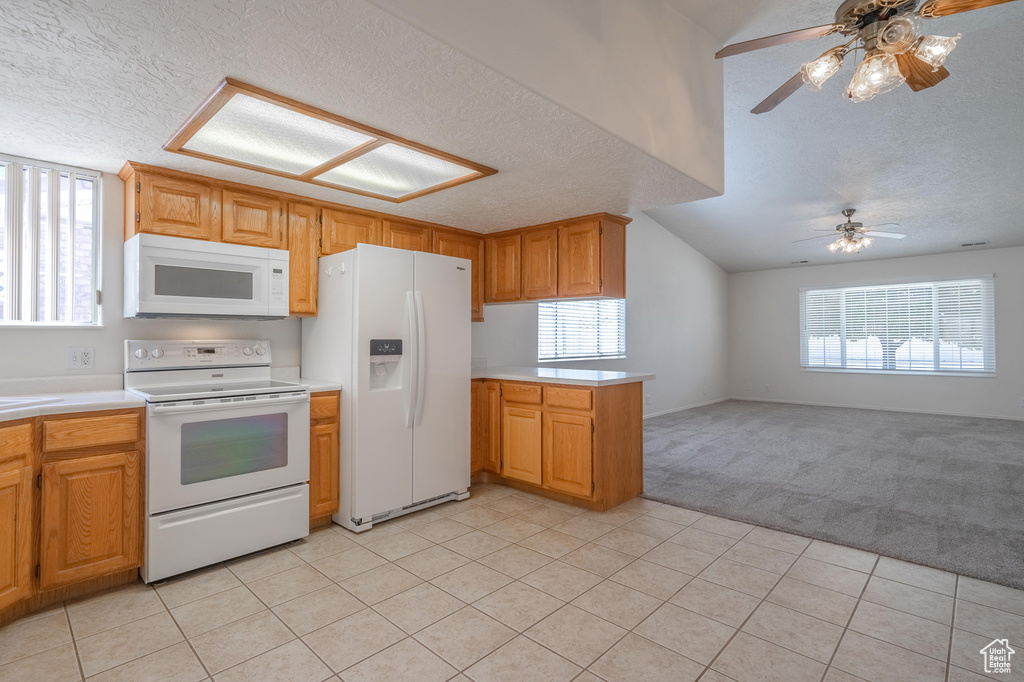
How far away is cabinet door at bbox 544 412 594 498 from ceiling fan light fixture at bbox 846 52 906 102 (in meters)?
2.31

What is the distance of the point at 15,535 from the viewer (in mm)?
2123

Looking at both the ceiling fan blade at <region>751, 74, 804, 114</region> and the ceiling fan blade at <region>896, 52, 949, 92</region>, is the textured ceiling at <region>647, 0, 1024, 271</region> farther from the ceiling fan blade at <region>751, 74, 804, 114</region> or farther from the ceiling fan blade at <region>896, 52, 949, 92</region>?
the ceiling fan blade at <region>896, 52, 949, 92</region>

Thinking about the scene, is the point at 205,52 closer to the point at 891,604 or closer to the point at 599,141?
the point at 599,141

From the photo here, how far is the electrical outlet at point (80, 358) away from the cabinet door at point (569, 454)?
281cm

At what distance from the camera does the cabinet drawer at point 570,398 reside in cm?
354

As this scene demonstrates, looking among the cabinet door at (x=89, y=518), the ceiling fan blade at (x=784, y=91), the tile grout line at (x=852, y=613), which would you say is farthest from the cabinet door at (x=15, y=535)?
the ceiling fan blade at (x=784, y=91)

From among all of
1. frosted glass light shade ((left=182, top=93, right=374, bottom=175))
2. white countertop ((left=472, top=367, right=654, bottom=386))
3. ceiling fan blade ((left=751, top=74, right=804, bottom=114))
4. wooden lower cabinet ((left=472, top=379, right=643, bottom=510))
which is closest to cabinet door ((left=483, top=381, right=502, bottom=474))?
wooden lower cabinet ((left=472, top=379, right=643, bottom=510))

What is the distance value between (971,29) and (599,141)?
9.07ft

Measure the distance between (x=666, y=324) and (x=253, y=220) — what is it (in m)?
6.25

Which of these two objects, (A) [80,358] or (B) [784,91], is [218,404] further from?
(B) [784,91]

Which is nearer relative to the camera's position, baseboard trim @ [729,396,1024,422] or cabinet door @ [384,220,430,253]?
cabinet door @ [384,220,430,253]

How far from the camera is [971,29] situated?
319 centimetres

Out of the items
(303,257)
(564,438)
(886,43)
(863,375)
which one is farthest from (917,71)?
(863,375)

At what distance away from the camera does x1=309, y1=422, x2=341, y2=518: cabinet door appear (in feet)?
10.3
